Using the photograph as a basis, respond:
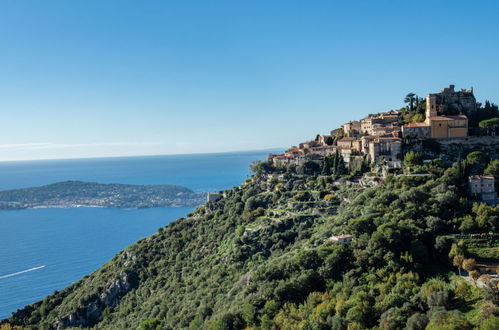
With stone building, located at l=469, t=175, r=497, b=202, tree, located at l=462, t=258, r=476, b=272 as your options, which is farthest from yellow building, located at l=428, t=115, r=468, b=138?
tree, located at l=462, t=258, r=476, b=272

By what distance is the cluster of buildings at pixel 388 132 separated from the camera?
43.1 metres

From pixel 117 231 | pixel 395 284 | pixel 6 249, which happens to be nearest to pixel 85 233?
pixel 117 231

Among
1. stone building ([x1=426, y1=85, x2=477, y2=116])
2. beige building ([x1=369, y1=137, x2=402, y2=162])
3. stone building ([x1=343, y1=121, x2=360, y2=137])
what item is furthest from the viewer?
stone building ([x1=343, y1=121, x2=360, y2=137])

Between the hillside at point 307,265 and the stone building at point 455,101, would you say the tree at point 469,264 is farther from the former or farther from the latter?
the stone building at point 455,101

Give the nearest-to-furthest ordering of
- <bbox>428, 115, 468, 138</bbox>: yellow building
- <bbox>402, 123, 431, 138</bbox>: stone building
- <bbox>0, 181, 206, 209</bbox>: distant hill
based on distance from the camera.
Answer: <bbox>428, 115, 468, 138</bbox>: yellow building → <bbox>402, 123, 431, 138</bbox>: stone building → <bbox>0, 181, 206, 209</bbox>: distant hill

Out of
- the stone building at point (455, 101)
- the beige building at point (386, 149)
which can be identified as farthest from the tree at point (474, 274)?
the stone building at point (455, 101)

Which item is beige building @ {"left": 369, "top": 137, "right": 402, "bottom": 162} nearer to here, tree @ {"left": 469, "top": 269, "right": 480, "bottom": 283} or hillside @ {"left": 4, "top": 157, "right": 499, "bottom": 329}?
hillside @ {"left": 4, "top": 157, "right": 499, "bottom": 329}

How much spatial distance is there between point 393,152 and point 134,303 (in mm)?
32781

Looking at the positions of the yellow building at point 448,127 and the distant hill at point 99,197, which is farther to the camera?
the distant hill at point 99,197

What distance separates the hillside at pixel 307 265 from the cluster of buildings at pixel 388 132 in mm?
2503

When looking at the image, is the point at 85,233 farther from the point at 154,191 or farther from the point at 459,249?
the point at 459,249

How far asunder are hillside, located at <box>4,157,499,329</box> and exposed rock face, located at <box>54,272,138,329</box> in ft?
0.39

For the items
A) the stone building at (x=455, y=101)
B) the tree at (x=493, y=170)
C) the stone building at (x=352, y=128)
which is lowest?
the tree at (x=493, y=170)

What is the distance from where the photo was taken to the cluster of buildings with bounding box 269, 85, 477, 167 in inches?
1697
